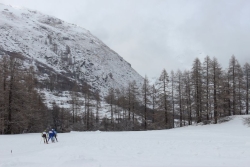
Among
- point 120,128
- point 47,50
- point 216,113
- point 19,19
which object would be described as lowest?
point 120,128

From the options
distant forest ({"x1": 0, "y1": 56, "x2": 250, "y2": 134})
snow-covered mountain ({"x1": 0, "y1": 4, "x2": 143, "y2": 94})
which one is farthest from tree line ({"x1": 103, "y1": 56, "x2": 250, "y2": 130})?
snow-covered mountain ({"x1": 0, "y1": 4, "x2": 143, "y2": 94})

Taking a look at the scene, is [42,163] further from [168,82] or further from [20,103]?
[168,82]

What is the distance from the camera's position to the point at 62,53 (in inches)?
6634

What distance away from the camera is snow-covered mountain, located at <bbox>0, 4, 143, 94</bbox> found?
14762cm

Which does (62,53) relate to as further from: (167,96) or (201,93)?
(201,93)

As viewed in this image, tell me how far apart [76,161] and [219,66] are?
105 ft

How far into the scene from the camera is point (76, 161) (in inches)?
396

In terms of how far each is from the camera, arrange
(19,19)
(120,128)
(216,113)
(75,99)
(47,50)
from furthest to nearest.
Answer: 1. (19,19)
2. (47,50)
3. (75,99)
4. (120,128)
5. (216,113)

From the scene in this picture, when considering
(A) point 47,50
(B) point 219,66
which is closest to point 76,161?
(B) point 219,66

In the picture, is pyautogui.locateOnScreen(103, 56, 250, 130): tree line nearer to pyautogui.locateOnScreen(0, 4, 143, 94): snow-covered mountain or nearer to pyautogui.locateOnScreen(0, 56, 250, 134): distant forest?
pyautogui.locateOnScreen(0, 56, 250, 134): distant forest

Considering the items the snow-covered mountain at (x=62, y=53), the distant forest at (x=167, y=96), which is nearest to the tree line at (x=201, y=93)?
the distant forest at (x=167, y=96)

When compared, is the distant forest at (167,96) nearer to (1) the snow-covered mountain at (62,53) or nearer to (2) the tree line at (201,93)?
(2) the tree line at (201,93)

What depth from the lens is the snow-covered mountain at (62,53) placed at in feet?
484

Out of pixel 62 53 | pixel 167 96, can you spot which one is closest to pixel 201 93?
pixel 167 96
